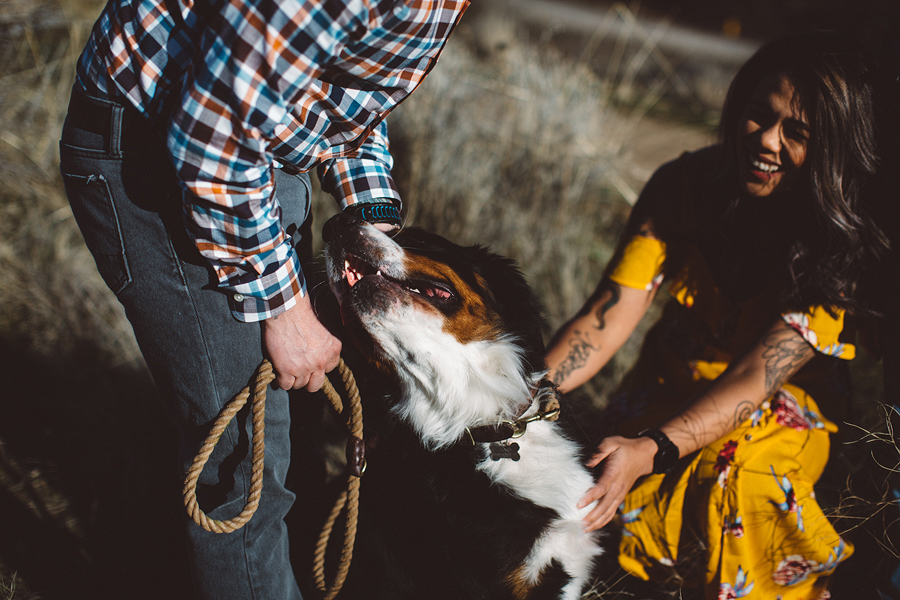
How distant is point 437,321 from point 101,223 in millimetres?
796

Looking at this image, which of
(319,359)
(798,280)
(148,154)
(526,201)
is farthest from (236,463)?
(526,201)

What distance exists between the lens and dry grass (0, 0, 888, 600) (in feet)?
6.72

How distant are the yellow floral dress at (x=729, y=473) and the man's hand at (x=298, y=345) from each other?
124cm

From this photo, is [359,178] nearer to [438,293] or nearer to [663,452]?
[438,293]

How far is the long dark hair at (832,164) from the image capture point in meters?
1.56

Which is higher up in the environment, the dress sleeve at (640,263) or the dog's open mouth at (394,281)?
the dog's open mouth at (394,281)

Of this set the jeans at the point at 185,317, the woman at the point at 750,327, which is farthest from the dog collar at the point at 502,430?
the jeans at the point at 185,317

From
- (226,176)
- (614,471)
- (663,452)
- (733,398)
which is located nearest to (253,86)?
(226,176)

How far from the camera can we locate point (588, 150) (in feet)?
13.7

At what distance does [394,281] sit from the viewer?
1.40 m

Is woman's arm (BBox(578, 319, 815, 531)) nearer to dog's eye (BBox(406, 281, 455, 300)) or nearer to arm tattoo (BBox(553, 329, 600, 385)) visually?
arm tattoo (BBox(553, 329, 600, 385))

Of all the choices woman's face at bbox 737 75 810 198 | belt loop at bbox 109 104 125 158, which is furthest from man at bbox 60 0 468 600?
woman's face at bbox 737 75 810 198

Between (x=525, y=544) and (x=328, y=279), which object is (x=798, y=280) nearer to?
(x=525, y=544)

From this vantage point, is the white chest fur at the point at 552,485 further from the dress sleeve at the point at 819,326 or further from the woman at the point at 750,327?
the dress sleeve at the point at 819,326
